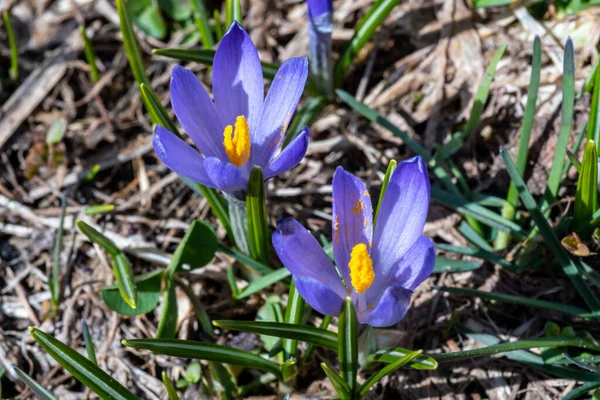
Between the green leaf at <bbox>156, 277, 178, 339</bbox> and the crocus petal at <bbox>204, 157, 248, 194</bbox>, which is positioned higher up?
the crocus petal at <bbox>204, 157, 248, 194</bbox>

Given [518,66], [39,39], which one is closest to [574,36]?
[518,66]

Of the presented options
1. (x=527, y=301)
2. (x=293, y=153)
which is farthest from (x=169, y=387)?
(x=527, y=301)

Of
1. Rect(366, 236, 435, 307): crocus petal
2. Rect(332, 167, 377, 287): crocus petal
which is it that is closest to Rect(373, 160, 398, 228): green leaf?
Rect(332, 167, 377, 287): crocus petal

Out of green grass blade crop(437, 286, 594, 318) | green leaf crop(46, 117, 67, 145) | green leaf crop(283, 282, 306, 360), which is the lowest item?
green grass blade crop(437, 286, 594, 318)

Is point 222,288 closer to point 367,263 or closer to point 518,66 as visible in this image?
point 367,263

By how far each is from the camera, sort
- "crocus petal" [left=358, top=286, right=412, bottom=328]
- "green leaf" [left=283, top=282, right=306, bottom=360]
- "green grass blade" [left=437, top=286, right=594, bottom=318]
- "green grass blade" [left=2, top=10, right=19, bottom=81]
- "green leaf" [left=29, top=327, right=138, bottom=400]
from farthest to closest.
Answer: "green grass blade" [left=2, top=10, right=19, bottom=81] < "green grass blade" [left=437, top=286, right=594, bottom=318] < "green leaf" [left=283, top=282, right=306, bottom=360] < "green leaf" [left=29, top=327, right=138, bottom=400] < "crocus petal" [left=358, top=286, right=412, bottom=328]

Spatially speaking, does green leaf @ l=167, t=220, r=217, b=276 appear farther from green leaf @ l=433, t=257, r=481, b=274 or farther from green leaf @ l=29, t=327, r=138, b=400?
Answer: green leaf @ l=433, t=257, r=481, b=274
